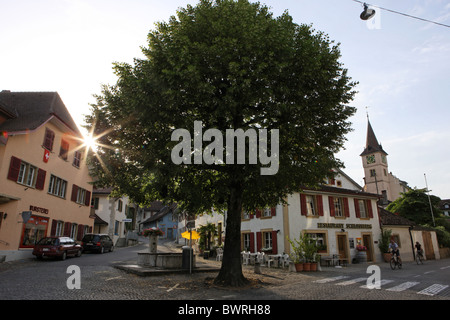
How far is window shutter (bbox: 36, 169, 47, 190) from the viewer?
66.9 ft

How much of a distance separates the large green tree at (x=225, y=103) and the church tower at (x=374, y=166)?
6892cm

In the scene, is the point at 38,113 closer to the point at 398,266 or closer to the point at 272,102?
the point at 272,102

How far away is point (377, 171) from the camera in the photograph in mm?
75188

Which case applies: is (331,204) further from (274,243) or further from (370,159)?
(370,159)

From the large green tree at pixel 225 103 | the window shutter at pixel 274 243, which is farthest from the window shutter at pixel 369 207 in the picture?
the large green tree at pixel 225 103

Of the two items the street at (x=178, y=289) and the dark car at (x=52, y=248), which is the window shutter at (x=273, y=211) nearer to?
the street at (x=178, y=289)

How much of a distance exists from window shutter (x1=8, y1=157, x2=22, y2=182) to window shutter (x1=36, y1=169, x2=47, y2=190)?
2.25 m

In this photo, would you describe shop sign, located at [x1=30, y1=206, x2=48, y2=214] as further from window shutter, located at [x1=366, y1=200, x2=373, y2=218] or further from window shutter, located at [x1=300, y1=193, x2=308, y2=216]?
window shutter, located at [x1=366, y1=200, x2=373, y2=218]

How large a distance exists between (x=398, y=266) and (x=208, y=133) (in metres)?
16.7

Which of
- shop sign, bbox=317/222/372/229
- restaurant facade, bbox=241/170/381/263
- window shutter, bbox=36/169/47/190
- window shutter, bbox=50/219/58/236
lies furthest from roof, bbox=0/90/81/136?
shop sign, bbox=317/222/372/229

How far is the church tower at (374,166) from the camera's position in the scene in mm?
74312

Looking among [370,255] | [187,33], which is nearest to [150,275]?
[187,33]

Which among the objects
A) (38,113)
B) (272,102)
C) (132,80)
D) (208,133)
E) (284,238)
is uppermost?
(38,113)

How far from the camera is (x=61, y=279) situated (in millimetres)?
Result: 11344
